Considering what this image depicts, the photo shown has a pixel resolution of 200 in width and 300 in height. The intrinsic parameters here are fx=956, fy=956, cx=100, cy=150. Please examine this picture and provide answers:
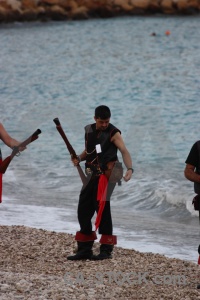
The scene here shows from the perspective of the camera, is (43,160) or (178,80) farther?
(178,80)

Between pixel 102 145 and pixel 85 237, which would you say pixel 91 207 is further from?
pixel 102 145

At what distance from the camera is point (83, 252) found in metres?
10.3

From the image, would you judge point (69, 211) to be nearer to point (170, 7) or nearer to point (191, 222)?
point (191, 222)

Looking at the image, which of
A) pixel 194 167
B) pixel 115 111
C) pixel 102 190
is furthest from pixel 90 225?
pixel 115 111

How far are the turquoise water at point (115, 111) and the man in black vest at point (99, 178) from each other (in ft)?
Answer: 5.79

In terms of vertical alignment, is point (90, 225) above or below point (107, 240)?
above

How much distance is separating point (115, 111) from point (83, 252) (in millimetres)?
18829

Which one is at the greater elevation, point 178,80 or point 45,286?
point 45,286

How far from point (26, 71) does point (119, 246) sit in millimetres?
28520

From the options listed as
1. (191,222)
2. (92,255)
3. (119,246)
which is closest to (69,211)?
(191,222)

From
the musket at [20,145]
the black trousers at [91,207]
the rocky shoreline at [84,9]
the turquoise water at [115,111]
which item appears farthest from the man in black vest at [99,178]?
the rocky shoreline at [84,9]

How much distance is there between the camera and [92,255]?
409 inches

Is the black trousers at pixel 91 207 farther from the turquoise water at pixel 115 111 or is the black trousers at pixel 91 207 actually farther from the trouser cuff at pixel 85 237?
the turquoise water at pixel 115 111

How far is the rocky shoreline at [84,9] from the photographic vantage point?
191 feet
